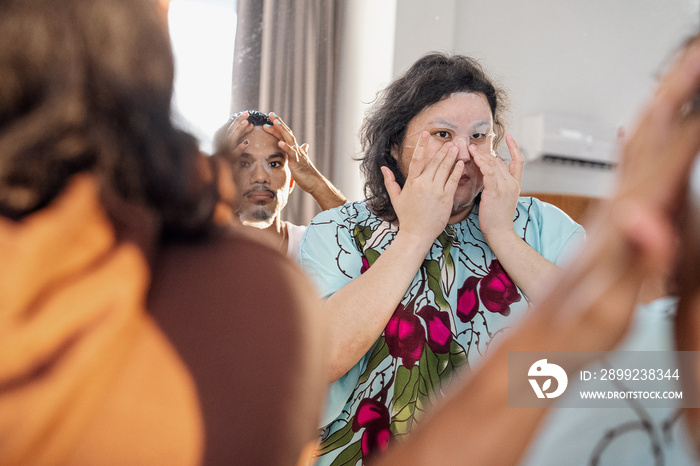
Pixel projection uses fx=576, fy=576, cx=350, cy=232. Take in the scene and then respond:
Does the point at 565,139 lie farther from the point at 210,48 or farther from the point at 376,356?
the point at 376,356

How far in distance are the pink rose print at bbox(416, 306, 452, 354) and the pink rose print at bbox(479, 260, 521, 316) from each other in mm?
83

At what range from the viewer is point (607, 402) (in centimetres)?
47

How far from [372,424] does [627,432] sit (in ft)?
1.55

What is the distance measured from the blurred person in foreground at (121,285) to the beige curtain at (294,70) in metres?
1.93

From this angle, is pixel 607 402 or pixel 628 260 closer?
pixel 628 260

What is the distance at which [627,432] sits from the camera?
18.6 inches

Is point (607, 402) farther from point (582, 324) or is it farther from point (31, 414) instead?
point (31, 414)

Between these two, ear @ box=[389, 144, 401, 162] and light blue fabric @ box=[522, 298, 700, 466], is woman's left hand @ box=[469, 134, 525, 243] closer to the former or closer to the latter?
ear @ box=[389, 144, 401, 162]

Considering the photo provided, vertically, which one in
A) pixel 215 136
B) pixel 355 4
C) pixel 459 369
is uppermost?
pixel 355 4

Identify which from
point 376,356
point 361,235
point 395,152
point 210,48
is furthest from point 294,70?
point 376,356

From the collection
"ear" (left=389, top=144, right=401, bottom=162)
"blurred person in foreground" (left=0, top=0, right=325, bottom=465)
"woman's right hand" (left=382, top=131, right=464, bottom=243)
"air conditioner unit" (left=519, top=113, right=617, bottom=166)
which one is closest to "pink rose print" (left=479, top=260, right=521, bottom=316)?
"woman's right hand" (left=382, top=131, right=464, bottom=243)

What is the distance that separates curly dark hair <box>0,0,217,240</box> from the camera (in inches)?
14.9

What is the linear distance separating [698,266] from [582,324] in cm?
10

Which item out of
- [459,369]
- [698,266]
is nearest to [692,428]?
[698,266]
